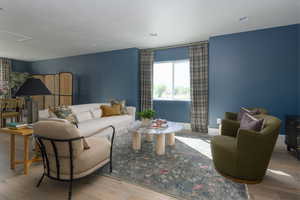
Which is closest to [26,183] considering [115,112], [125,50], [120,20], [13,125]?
[13,125]

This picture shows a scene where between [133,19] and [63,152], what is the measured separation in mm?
2522

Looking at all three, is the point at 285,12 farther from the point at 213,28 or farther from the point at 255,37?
the point at 213,28

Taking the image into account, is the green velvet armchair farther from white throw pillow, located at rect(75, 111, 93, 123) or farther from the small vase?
white throw pillow, located at rect(75, 111, 93, 123)

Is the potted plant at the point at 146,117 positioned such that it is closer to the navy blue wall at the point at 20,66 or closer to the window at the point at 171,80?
the window at the point at 171,80

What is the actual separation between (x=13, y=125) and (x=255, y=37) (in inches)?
188

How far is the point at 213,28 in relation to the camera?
3258mm

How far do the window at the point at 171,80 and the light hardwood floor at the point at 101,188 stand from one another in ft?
9.50

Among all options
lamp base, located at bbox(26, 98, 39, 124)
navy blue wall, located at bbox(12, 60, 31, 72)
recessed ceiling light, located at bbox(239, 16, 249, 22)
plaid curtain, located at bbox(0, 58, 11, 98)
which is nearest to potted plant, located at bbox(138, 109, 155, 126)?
lamp base, located at bbox(26, 98, 39, 124)

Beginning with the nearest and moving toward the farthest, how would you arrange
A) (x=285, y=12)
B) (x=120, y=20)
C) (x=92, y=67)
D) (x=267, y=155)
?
1. (x=267, y=155)
2. (x=285, y=12)
3. (x=120, y=20)
4. (x=92, y=67)

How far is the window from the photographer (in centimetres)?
455

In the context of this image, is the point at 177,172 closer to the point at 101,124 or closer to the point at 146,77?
the point at 101,124

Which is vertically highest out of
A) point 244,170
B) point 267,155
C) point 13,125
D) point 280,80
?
point 280,80

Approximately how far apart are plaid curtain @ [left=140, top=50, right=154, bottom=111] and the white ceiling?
0.64 meters

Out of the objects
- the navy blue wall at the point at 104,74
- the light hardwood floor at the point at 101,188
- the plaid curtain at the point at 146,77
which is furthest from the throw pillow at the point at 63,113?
the plaid curtain at the point at 146,77
